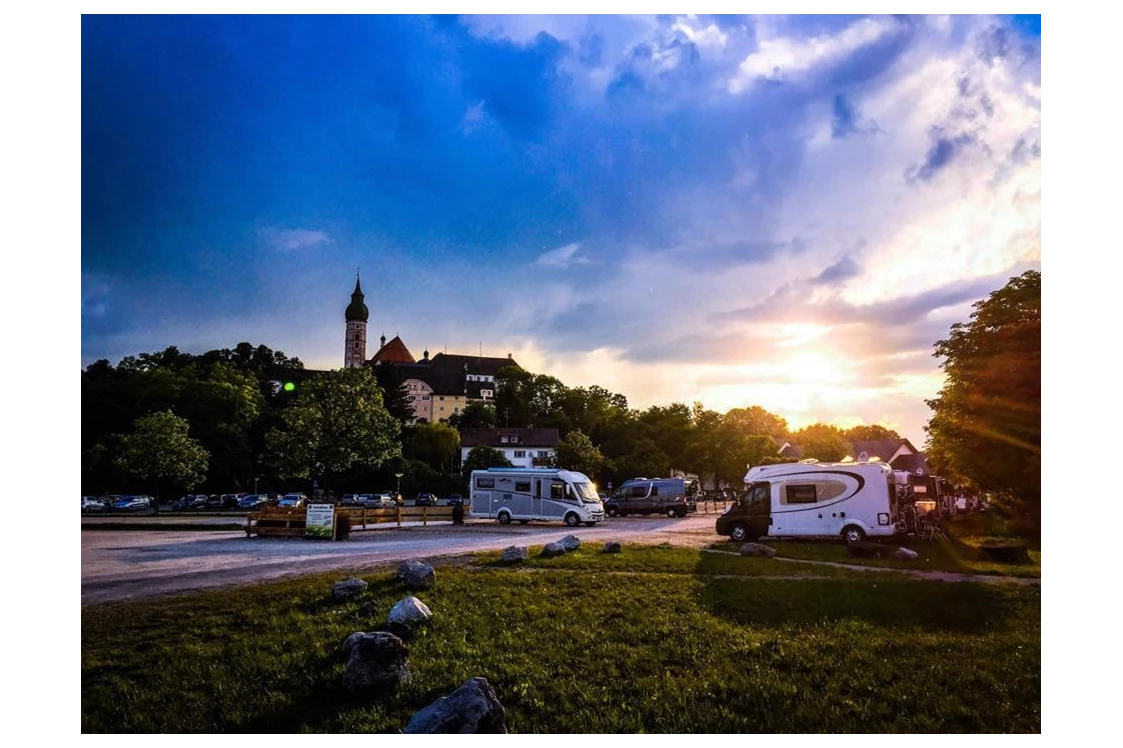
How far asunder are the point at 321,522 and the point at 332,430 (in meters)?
15.2

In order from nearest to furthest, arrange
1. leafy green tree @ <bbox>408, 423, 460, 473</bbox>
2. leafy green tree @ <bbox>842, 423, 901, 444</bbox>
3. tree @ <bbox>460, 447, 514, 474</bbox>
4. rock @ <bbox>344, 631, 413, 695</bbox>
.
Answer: rock @ <bbox>344, 631, 413, 695</bbox> < tree @ <bbox>460, 447, 514, 474</bbox> < leafy green tree @ <bbox>408, 423, 460, 473</bbox> < leafy green tree @ <bbox>842, 423, 901, 444</bbox>

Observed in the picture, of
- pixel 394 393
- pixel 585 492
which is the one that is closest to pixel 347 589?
pixel 585 492

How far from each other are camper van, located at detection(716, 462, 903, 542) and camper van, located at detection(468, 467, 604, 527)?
34.3ft

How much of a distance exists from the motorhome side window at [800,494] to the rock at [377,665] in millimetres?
17165

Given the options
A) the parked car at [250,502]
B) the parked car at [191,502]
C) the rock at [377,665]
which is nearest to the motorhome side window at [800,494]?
the rock at [377,665]

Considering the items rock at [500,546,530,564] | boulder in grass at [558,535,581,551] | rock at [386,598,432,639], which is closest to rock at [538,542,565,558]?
boulder in grass at [558,535,581,551]

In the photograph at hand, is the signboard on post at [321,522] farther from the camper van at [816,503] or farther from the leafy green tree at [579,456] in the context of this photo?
the leafy green tree at [579,456]

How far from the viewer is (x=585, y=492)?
3184 centimetres

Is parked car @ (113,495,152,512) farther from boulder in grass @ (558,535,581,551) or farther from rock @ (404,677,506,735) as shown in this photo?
rock @ (404,677,506,735)

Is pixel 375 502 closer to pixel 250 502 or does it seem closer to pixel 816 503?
pixel 250 502

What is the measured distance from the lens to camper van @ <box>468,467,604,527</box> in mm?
31391
